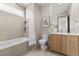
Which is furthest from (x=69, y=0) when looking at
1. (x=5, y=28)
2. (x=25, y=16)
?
(x=5, y=28)

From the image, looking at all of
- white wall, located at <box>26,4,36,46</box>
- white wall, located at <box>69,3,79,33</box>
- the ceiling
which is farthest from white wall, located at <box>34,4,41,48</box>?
white wall, located at <box>69,3,79,33</box>

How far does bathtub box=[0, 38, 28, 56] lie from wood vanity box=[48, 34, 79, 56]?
72 centimetres

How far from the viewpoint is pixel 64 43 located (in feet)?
9.70

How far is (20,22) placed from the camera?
108 inches

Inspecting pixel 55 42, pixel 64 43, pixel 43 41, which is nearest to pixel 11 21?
pixel 43 41

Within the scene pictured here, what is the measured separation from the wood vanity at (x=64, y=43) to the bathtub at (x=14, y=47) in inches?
28.4

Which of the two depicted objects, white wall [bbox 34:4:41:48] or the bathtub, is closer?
the bathtub

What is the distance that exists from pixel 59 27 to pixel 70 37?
43 centimetres

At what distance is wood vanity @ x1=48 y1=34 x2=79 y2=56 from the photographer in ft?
8.88

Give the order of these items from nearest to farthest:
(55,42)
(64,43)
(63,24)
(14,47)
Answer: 1. (14,47)
2. (63,24)
3. (64,43)
4. (55,42)

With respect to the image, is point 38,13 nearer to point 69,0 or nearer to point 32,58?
point 69,0

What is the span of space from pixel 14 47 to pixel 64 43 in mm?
1430

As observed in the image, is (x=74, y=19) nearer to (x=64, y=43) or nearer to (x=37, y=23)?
(x=64, y=43)

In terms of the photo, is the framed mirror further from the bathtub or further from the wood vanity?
the bathtub
